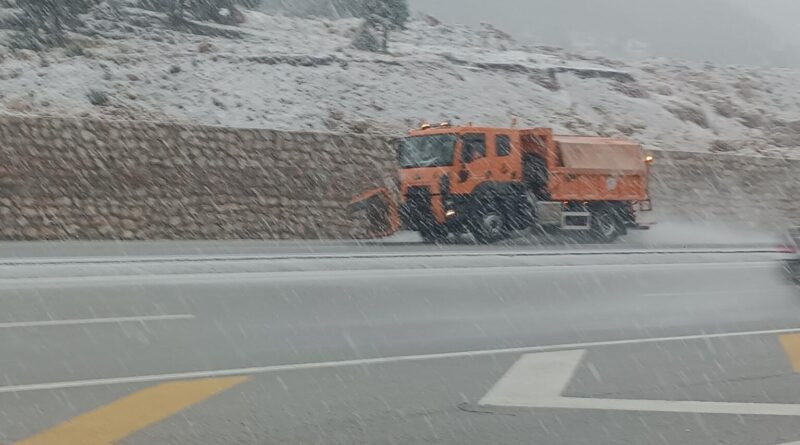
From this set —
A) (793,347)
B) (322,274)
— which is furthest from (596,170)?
(793,347)

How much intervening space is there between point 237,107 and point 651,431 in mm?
23547

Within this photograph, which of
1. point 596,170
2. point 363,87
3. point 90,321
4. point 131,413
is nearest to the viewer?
point 131,413

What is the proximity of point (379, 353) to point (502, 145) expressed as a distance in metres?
13.9

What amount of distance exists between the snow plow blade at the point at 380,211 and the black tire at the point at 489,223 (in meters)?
1.66

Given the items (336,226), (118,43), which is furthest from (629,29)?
(336,226)

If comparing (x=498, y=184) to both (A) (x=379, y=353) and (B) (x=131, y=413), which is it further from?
(B) (x=131, y=413)

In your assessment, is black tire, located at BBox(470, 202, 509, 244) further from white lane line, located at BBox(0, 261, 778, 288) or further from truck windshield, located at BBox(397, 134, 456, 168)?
white lane line, located at BBox(0, 261, 778, 288)

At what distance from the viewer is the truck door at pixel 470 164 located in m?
22.0

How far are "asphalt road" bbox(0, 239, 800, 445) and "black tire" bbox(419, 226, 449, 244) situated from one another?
6.26 metres

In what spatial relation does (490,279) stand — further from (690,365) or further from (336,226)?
(336,226)

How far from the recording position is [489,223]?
22406mm

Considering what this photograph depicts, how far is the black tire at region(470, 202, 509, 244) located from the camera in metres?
22.3

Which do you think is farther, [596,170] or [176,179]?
[596,170]

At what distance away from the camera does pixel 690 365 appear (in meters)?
8.77
